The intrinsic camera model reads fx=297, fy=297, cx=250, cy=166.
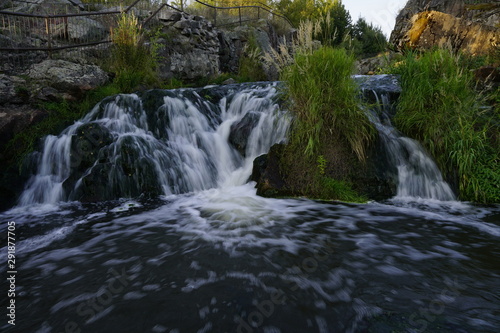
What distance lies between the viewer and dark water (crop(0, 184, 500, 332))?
1.69m

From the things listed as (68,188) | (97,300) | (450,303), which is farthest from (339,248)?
(68,188)

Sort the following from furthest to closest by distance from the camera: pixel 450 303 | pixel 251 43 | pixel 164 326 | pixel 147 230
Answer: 1. pixel 251 43
2. pixel 147 230
3. pixel 450 303
4. pixel 164 326

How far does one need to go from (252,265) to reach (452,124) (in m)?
3.71

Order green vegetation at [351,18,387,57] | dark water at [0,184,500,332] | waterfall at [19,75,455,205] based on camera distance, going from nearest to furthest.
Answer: dark water at [0,184,500,332]
waterfall at [19,75,455,205]
green vegetation at [351,18,387,57]

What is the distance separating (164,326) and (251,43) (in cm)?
1327

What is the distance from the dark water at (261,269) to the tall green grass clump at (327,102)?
105cm

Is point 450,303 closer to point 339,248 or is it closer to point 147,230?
point 339,248

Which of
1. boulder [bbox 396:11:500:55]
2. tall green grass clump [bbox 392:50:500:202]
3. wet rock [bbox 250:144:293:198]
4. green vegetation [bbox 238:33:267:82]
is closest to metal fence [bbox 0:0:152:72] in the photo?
green vegetation [bbox 238:33:267:82]

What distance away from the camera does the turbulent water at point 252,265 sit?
5.57 ft

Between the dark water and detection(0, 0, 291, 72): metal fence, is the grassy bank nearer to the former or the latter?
the dark water

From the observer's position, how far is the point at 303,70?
411 cm

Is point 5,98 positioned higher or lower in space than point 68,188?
higher

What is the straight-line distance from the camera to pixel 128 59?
741 cm

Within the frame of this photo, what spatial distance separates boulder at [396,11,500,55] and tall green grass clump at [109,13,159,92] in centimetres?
732
